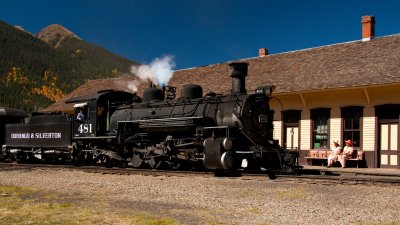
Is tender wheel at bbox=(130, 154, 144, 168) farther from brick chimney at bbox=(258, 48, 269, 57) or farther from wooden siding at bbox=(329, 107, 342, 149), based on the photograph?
brick chimney at bbox=(258, 48, 269, 57)

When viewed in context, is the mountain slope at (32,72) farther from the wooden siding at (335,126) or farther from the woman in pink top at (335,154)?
the woman in pink top at (335,154)

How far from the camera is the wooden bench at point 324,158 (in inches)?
727

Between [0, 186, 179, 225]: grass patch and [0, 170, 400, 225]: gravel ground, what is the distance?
406mm

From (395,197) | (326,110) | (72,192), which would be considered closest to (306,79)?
(326,110)

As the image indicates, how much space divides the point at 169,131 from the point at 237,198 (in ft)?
20.1

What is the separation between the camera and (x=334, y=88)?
712 inches

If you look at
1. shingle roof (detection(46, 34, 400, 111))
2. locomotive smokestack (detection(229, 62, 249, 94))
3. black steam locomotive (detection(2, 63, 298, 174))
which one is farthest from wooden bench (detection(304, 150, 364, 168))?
locomotive smokestack (detection(229, 62, 249, 94))

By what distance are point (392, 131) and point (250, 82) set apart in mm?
7222

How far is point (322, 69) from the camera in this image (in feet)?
66.6

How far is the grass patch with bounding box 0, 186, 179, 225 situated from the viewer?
6.24 metres

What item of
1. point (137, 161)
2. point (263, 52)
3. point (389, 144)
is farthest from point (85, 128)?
point (263, 52)

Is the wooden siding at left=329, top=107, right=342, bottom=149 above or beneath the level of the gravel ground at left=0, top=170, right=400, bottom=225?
above

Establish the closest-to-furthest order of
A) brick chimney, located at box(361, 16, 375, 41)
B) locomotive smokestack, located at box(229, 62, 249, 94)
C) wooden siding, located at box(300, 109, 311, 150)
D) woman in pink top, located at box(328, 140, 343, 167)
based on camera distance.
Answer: locomotive smokestack, located at box(229, 62, 249, 94)
woman in pink top, located at box(328, 140, 343, 167)
wooden siding, located at box(300, 109, 311, 150)
brick chimney, located at box(361, 16, 375, 41)

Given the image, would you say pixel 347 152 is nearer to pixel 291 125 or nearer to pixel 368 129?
pixel 368 129
